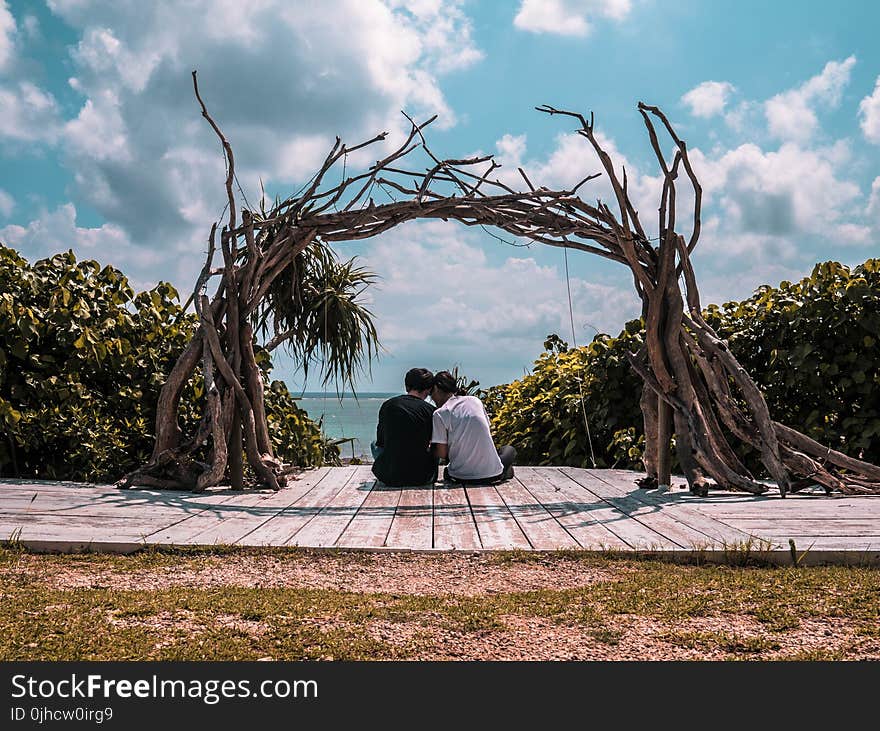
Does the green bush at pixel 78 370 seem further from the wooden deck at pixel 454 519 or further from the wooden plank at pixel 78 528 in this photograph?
the wooden plank at pixel 78 528

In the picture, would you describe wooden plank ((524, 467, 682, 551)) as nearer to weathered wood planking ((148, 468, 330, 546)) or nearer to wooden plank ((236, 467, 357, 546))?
wooden plank ((236, 467, 357, 546))

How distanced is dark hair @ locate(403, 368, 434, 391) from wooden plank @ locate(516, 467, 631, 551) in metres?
1.15

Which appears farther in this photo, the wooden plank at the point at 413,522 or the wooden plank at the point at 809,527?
the wooden plank at the point at 809,527

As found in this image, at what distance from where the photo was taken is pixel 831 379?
7.32 m

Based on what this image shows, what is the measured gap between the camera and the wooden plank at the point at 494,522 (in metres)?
4.46

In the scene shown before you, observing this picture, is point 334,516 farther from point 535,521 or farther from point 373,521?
point 535,521

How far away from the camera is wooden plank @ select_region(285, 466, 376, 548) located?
14.8 ft

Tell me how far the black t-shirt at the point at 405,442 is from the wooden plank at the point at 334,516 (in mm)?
259

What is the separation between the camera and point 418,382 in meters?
7.09

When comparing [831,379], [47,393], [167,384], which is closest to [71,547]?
[167,384]

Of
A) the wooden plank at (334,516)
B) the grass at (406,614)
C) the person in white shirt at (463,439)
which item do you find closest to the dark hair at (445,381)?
the person in white shirt at (463,439)

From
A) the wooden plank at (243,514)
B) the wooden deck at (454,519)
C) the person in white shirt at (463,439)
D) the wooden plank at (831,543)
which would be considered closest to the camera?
the wooden plank at (831,543)

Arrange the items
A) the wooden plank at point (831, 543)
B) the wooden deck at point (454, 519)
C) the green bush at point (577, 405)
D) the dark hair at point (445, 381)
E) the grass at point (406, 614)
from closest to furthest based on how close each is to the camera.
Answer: the grass at point (406, 614), the wooden plank at point (831, 543), the wooden deck at point (454, 519), the dark hair at point (445, 381), the green bush at point (577, 405)

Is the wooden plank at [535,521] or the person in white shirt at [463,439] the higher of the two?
the person in white shirt at [463,439]
